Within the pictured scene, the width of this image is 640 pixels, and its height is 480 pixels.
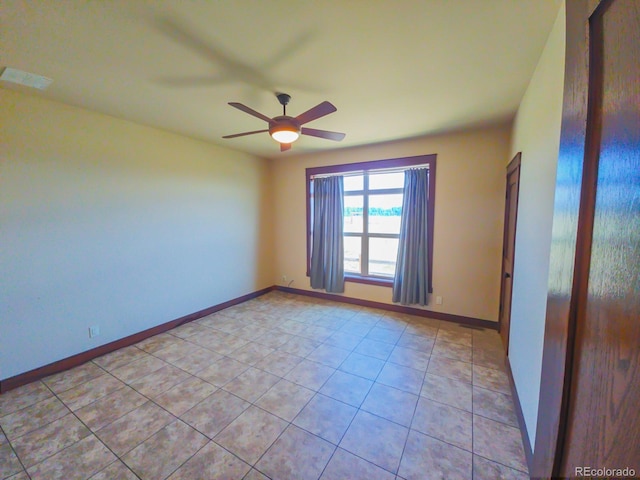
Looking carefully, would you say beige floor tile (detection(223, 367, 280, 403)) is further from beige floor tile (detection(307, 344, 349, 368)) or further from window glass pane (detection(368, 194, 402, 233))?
window glass pane (detection(368, 194, 402, 233))

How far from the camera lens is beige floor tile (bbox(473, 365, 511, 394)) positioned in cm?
223

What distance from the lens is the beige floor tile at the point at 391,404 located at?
6.36ft

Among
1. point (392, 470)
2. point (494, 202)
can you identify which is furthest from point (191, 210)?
point (494, 202)

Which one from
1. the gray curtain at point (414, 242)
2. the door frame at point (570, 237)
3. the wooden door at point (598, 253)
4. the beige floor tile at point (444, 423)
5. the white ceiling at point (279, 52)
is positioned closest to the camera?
the wooden door at point (598, 253)

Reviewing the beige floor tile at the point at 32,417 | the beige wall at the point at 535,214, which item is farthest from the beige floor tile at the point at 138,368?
the beige wall at the point at 535,214

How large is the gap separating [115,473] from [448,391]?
8.00 feet

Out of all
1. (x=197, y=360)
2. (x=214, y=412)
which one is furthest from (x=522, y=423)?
(x=197, y=360)

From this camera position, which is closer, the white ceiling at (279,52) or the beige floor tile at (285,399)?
the white ceiling at (279,52)

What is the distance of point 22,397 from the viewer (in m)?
2.13

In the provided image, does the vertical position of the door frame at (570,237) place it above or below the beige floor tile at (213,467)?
above

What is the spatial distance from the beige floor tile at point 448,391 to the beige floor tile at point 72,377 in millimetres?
3087

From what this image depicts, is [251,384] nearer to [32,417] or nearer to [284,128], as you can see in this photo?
[32,417]

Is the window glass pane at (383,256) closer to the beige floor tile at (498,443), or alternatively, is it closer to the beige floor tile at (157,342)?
the beige floor tile at (498,443)

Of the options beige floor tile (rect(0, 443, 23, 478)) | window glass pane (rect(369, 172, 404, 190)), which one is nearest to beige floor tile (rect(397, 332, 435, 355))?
window glass pane (rect(369, 172, 404, 190))
